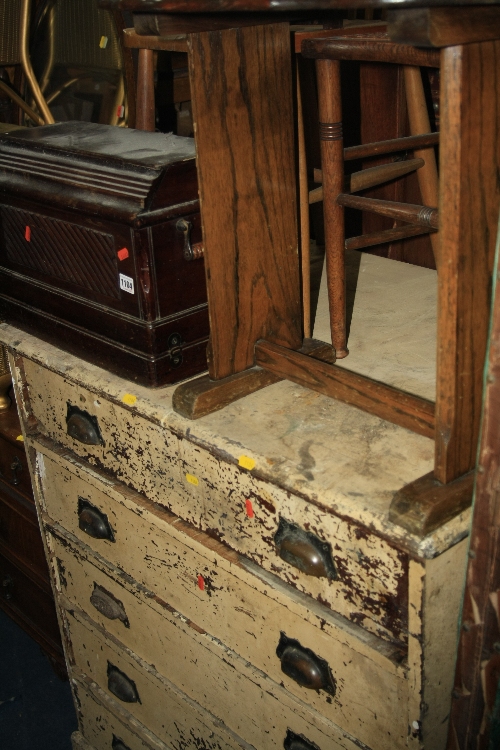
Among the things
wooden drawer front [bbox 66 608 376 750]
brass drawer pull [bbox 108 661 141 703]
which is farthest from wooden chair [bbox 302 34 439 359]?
brass drawer pull [bbox 108 661 141 703]

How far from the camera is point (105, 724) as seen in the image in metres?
1.83

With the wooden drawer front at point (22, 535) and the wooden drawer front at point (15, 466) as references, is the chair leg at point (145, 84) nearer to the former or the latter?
the wooden drawer front at point (15, 466)

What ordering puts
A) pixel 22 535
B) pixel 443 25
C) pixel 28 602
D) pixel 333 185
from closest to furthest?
1. pixel 443 25
2. pixel 333 185
3. pixel 22 535
4. pixel 28 602

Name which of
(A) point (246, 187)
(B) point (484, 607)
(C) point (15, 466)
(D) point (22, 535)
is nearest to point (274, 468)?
(B) point (484, 607)

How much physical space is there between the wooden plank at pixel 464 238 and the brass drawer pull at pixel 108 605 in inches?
34.0

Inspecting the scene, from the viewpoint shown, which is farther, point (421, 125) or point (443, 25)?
point (421, 125)

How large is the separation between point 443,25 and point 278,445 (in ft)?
1.97

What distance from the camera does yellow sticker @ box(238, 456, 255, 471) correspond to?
3.63 feet

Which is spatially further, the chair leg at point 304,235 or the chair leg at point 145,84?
the chair leg at point 145,84

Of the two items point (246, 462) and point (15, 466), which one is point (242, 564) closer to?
point (246, 462)

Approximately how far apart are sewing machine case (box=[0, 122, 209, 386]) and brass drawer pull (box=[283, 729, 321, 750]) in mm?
625

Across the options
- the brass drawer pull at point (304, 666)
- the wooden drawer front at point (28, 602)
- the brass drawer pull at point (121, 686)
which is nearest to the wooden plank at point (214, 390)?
the brass drawer pull at point (304, 666)

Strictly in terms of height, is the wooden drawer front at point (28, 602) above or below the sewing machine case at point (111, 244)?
below

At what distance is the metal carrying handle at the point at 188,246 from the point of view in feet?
4.05
